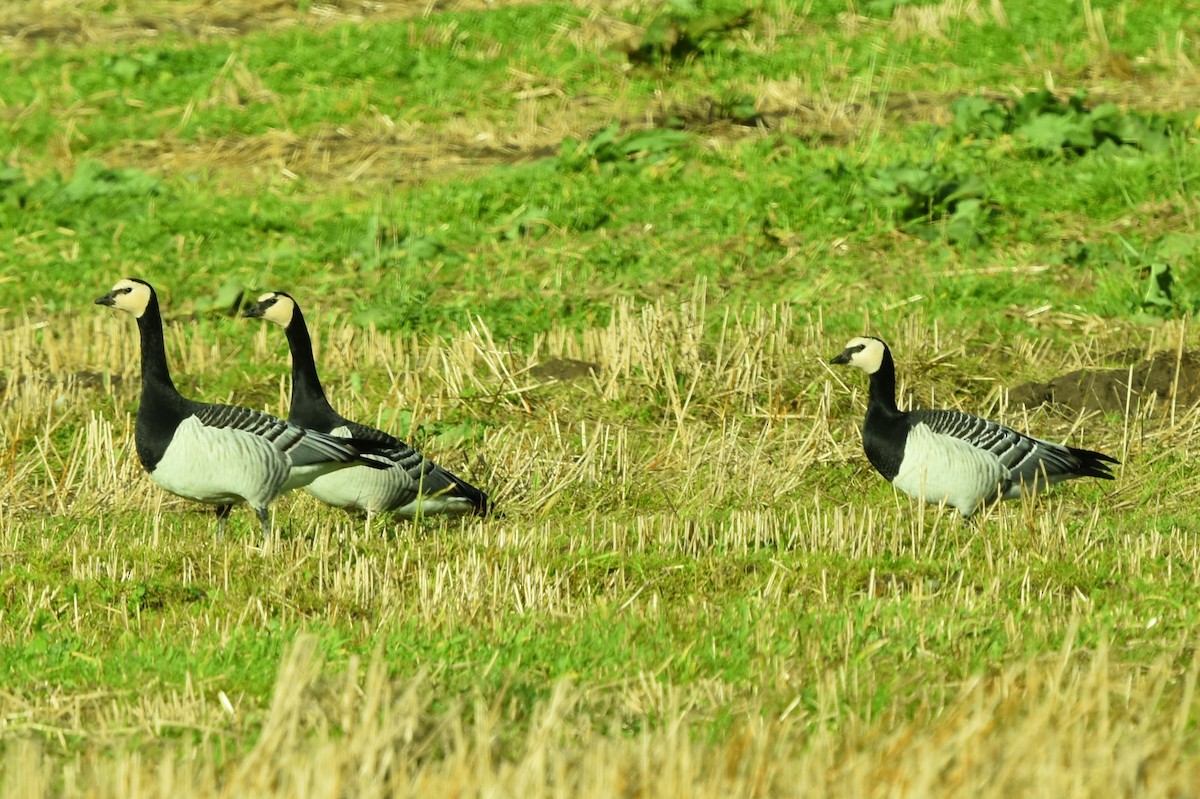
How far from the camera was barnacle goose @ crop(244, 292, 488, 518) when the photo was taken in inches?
380

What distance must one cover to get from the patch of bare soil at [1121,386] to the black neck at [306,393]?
16.9 feet

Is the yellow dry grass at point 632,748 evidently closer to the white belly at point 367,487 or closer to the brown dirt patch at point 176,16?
the white belly at point 367,487

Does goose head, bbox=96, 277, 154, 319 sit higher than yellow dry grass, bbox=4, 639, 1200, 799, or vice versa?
yellow dry grass, bbox=4, 639, 1200, 799

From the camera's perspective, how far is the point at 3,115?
70.0 ft

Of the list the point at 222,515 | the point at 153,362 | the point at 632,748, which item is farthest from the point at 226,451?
the point at 632,748

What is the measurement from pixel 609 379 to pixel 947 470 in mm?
3314

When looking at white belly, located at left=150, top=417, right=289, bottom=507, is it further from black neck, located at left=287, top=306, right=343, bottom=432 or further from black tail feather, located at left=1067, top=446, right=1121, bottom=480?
black tail feather, located at left=1067, top=446, right=1121, bottom=480

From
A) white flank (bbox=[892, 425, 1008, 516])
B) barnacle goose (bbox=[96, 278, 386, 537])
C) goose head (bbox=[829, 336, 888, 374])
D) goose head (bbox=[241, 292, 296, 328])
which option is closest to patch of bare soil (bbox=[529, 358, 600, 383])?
goose head (bbox=[241, 292, 296, 328])

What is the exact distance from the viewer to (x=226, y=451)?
30.3ft

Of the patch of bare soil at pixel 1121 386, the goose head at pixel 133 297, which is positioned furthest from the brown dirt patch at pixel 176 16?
the goose head at pixel 133 297

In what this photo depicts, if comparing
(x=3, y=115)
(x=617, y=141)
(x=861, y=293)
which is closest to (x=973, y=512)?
(x=861, y=293)

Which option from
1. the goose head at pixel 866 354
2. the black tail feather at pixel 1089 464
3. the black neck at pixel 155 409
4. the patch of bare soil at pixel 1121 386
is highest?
the goose head at pixel 866 354

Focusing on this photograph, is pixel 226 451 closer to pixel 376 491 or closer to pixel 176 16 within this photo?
pixel 376 491

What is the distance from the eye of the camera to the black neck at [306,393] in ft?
32.7
